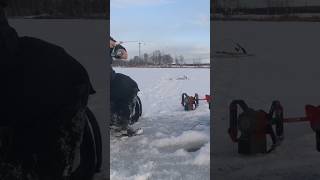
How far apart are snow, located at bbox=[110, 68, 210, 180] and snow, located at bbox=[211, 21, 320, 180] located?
0.30 ft

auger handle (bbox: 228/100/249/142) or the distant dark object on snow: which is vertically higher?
the distant dark object on snow

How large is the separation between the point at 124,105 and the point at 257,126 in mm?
930

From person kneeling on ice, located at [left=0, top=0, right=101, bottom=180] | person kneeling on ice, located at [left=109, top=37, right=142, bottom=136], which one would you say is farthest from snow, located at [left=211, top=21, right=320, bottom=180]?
person kneeling on ice, located at [left=0, top=0, right=101, bottom=180]

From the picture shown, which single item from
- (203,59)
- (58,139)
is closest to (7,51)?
(58,139)

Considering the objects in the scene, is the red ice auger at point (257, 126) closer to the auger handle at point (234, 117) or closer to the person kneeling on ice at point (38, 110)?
the auger handle at point (234, 117)

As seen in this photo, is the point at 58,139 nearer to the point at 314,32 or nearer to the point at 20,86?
the point at 20,86

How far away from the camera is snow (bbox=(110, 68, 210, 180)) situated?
349cm

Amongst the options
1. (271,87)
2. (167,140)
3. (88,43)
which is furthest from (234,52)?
(88,43)

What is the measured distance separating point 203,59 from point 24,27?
1.15m

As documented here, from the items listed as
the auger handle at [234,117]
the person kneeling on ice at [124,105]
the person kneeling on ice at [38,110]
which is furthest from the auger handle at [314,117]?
the person kneeling on ice at [38,110]

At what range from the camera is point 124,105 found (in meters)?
3.55

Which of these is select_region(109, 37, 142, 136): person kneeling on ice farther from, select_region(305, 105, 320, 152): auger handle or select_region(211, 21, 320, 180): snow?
select_region(305, 105, 320, 152): auger handle

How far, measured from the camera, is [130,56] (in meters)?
3.37

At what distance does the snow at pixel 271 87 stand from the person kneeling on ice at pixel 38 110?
0.93 meters
